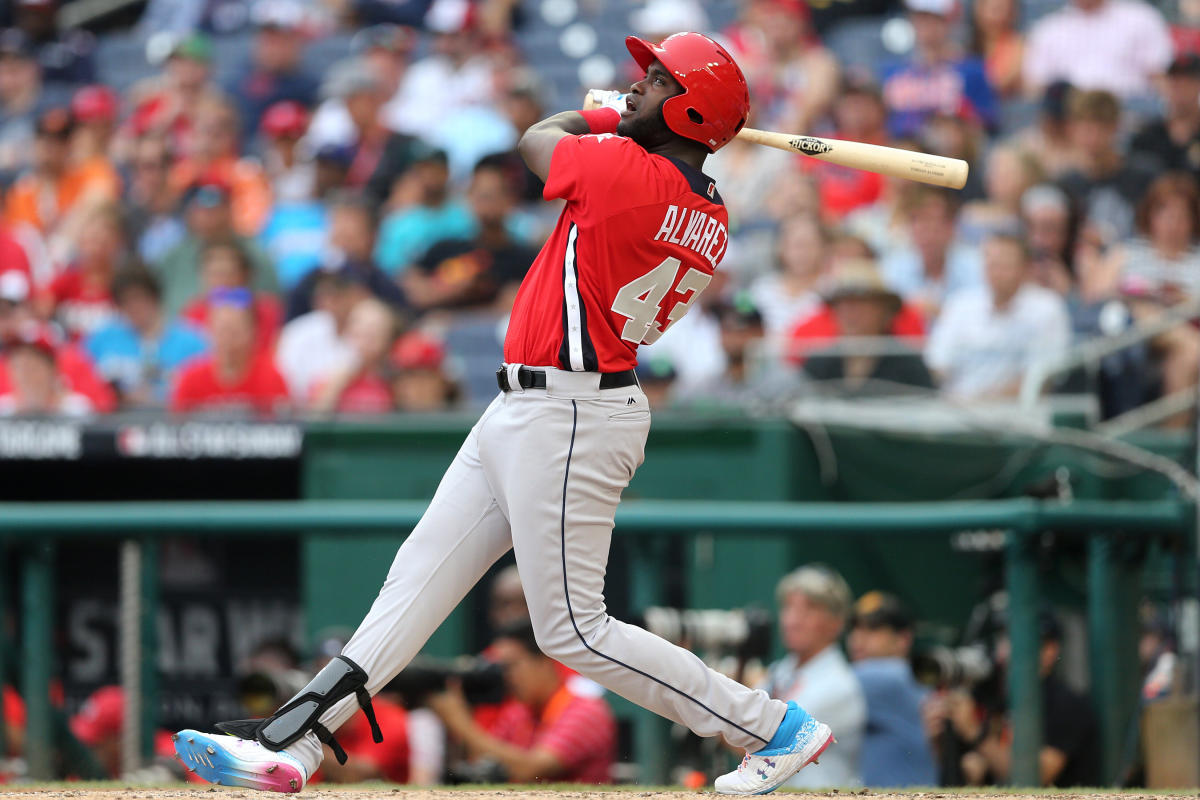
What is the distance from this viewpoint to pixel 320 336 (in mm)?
7977

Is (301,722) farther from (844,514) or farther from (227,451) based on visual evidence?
(227,451)

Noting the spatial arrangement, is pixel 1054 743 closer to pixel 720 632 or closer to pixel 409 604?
pixel 720 632

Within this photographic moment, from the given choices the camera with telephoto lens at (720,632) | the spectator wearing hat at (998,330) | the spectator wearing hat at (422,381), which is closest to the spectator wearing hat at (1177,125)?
the spectator wearing hat at (998,330)

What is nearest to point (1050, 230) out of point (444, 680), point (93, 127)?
point (444, 680)

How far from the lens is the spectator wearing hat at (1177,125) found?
8047 mm

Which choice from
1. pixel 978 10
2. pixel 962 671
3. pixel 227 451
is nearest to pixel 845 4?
pixel 978 10

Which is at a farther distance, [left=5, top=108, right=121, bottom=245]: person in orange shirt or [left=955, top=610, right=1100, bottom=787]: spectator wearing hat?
[left=5, top=108, right=121, bottom=245]: person in orange shirt

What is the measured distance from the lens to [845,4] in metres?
10.1

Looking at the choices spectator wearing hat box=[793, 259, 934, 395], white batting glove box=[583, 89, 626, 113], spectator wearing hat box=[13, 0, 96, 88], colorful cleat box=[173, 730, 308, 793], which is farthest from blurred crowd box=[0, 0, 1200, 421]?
colorful cleat box=[173, 730, 308, 793]

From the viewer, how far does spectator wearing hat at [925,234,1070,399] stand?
682 cm

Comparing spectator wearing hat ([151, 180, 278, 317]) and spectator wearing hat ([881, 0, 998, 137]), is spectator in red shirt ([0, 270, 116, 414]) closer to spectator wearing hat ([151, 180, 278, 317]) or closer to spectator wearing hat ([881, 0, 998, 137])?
spectator wearing hat ([151, 180, 278, 317])

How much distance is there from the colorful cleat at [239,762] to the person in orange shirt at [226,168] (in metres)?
6.63

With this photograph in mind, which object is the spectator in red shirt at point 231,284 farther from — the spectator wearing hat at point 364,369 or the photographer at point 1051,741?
the photographer at point 1051,741

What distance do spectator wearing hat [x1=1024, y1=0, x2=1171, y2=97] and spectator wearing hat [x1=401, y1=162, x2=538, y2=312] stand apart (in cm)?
306
